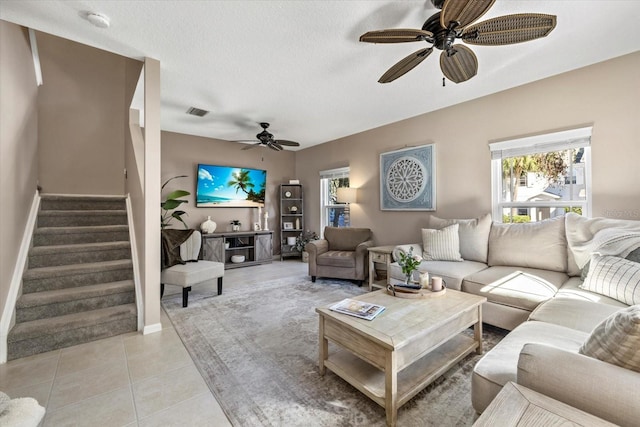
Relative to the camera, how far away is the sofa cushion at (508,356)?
1.18 m

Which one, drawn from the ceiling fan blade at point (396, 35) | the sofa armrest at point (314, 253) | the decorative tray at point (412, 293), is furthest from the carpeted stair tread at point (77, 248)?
the ceiling fan blade at point (396, 35)

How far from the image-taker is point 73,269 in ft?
9.00

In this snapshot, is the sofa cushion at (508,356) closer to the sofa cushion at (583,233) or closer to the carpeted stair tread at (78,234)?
the sofa cushion at (583,233)

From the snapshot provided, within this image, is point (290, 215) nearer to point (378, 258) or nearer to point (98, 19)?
point (378, 258)

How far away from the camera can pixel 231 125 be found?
4.70 meters

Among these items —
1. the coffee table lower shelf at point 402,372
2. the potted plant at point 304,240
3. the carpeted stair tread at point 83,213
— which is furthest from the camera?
the potted plant at point 304,240

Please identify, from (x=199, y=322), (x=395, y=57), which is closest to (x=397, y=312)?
(x=199, y=322)

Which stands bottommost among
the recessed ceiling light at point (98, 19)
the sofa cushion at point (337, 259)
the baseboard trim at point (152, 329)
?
the baseboard trim at point (152, 329)

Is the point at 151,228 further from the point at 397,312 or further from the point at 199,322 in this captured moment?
the point at 397,312

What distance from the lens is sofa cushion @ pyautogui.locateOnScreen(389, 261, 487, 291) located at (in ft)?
9.02

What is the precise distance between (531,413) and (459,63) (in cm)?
223

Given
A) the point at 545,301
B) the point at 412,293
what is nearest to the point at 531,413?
the point at 412,293

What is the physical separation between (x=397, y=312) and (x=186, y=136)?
5.13 meters

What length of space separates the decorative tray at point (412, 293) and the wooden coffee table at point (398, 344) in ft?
0.12
